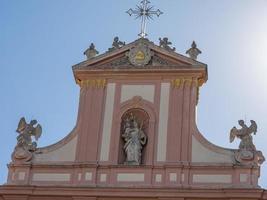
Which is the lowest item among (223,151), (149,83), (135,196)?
(135,196)

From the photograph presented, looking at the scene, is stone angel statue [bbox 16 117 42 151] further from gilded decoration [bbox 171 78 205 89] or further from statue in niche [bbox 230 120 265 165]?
statue in niche [bbox 230 120 265 165]

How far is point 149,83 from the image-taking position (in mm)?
23938

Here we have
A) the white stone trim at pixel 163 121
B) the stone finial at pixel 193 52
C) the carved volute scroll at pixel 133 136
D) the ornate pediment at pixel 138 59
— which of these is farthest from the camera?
the stone finial at pixel 193 52

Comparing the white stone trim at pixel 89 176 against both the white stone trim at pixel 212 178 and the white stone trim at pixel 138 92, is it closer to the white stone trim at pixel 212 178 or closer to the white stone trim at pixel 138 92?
the white stone trim at pixel 138 92

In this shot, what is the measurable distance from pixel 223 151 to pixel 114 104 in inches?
133

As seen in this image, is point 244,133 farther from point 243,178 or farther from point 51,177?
point 51,177

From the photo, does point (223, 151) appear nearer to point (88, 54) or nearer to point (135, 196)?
point (135, 196)

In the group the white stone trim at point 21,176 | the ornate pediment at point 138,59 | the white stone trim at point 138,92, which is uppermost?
the ornate pediment at point 138,59

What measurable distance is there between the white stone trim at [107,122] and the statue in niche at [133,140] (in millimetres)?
438

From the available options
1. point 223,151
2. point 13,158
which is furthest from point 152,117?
point 13,158

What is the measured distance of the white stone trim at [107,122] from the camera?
23.2 metres

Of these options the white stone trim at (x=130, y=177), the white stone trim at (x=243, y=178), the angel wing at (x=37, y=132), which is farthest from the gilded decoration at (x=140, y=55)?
the white stone trim at (x=243, y=178)

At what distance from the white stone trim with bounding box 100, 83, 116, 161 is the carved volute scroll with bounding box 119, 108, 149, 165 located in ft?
1.20

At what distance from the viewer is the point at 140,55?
24.2 meters
